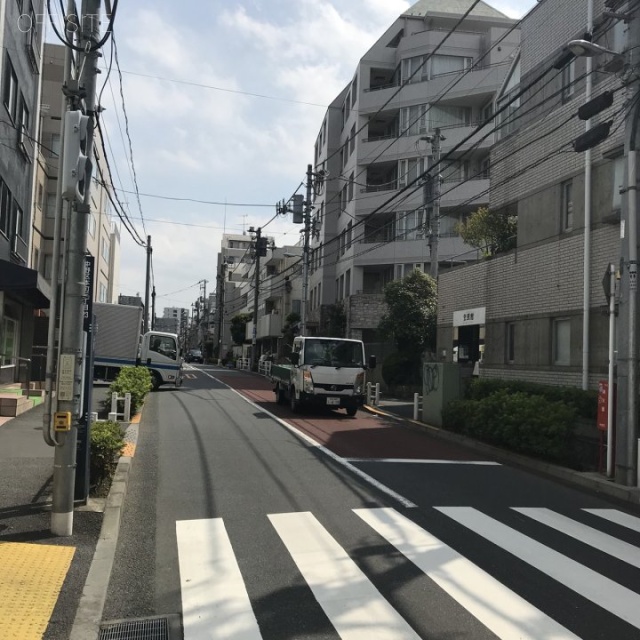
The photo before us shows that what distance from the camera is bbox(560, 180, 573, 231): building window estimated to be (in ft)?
48.4

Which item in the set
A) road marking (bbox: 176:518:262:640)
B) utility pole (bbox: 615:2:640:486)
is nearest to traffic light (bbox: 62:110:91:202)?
road marking (bbox: 176:518:262:640)

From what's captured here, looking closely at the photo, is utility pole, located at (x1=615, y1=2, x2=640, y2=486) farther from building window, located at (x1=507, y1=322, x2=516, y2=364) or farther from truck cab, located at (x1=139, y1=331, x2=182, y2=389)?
truck cab, located at (x1=139, y1=331, x2=182, y2=389)

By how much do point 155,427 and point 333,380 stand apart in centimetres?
571

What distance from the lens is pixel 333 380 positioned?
18.0 metres

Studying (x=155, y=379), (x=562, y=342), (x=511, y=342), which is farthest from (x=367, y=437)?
(x=155, y=379)

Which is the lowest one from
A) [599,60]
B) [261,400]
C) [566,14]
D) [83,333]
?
[261,400]

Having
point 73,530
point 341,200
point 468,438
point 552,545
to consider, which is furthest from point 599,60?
point 341,200

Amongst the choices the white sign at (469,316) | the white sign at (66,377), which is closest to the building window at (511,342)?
the white sign at (469,316)

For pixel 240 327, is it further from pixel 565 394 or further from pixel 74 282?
pixel 74 282

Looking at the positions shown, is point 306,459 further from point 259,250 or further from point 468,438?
point 259,250

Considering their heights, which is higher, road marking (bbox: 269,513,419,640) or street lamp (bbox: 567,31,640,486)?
street lamp (bbox: 567,31,640,486)

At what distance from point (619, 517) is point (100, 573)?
5999 mm

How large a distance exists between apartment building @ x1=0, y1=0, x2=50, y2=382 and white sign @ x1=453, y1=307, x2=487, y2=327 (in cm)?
1190

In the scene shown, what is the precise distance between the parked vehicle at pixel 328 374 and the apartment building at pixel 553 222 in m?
3.67
